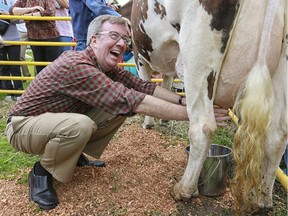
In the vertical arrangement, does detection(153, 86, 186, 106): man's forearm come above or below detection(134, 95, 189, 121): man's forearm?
below

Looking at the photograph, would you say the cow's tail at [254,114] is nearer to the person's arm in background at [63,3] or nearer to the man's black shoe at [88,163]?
the man's black shoe at [88,163]

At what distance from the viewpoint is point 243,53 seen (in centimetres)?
215

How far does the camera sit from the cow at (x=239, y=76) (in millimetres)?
2035

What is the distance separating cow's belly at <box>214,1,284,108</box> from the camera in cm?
208

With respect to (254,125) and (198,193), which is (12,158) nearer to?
(198,193)

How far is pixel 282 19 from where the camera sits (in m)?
2.07

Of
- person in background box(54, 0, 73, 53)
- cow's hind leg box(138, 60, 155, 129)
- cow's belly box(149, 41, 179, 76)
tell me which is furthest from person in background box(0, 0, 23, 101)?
cow's belly box(149, 41, 179, 76)

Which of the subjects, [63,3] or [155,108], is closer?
[155,108]

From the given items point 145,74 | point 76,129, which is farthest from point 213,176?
point 145,74

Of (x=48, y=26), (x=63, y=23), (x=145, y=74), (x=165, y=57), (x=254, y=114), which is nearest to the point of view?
(x=254, y=114)

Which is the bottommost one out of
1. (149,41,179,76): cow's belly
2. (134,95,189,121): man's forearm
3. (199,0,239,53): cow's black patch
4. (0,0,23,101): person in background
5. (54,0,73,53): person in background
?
(0,0,23,101): person in background

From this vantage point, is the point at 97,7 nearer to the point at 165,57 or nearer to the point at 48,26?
the point at 165,57

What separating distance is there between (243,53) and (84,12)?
8.04 feet

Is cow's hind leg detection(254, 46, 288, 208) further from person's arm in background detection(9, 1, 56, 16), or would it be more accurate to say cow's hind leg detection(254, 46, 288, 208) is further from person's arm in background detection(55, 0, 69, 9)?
person's arm in background detection(55, 0, 69, 9)
